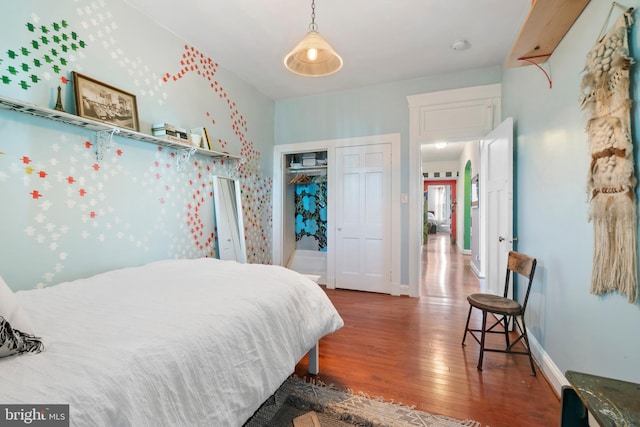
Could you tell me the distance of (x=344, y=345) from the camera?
2.37 m

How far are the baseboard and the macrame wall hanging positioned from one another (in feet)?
2.48

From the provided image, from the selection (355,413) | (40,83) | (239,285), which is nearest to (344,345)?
(355,413)

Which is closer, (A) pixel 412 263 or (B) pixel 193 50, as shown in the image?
(B) pixel 193 50

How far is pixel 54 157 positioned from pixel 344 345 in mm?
2513

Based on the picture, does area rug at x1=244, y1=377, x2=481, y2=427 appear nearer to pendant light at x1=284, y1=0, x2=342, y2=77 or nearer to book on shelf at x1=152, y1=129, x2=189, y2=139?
pendant light at x1=284, y1=0, x2=342, y2=77

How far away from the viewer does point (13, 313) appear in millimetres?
910

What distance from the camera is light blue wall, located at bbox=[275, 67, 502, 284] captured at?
3.54 m

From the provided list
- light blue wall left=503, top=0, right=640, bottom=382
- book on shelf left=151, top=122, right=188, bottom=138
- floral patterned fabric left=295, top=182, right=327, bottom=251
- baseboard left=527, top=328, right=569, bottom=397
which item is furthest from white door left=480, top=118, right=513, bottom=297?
book on shelf left=151, top=122, right=188, bottom=138

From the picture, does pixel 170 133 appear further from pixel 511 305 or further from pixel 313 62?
pixel 511 305

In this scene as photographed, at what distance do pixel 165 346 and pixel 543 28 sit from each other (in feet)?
8.47

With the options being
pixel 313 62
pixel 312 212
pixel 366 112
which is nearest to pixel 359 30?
pixel 313 62

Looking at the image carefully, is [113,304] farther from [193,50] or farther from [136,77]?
[193,50]

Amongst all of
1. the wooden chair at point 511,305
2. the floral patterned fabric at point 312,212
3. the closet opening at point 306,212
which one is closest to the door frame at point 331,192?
the closet opening at point 306,212

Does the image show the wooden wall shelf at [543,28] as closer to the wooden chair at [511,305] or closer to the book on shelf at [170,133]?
the wooden chair at [511,305]
